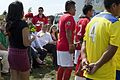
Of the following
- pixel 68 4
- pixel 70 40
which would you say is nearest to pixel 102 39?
pixel 70 40

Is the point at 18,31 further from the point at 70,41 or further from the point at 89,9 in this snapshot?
the point at 89,9

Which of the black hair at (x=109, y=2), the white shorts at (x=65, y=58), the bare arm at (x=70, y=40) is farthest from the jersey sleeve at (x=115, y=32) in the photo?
the white shorts at (x=65, y=58)

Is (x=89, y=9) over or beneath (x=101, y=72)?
over

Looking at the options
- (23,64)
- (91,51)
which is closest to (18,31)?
(23,64)

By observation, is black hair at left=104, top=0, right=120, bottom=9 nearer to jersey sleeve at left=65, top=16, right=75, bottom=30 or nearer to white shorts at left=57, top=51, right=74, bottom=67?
jersey sleeve at left=65, top=16, right=75, bottom=30

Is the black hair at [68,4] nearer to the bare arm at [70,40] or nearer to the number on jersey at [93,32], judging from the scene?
the bare arm at [70,40]

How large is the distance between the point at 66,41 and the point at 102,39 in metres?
2.74

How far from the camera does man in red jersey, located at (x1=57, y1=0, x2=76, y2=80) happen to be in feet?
19.5

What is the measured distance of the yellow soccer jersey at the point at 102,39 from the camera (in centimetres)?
329

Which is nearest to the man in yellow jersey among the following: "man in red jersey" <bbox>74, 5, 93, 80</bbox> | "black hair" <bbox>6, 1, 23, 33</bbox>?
"black hair" <bbox>6, 1, 23, 33</bbox>

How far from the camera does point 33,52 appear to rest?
31.0 ft

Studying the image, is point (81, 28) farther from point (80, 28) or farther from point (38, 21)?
point (38, 21)

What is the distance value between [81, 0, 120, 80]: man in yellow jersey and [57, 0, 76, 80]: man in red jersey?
2354mm

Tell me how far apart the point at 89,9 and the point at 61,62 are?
1.13m
